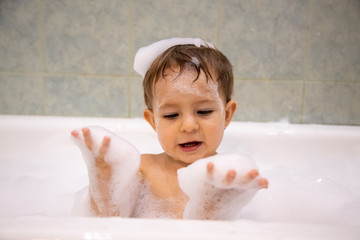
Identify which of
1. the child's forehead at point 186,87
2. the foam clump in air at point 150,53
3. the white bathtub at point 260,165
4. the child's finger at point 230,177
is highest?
the foam clump in air at point 150,53

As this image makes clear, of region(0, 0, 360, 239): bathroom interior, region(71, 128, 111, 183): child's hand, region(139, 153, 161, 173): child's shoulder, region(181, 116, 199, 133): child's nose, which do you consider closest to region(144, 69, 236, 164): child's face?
region(181, 116, 199, 133): child's nose

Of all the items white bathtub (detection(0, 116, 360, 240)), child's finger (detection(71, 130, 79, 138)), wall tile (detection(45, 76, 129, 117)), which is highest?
child's finger (detection(71, 130, 79, 138))

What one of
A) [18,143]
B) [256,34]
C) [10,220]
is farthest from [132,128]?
[10,220]

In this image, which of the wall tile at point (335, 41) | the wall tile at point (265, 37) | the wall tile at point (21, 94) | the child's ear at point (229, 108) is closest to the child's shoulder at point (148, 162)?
the child's ear at point (229, 108)

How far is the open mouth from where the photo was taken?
0.87 m

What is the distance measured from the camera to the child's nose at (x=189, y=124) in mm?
805

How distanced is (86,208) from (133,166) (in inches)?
7.4

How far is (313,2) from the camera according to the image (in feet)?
4.79

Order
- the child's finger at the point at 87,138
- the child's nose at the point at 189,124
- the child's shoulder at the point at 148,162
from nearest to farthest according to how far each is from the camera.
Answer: the child's finger at the point at 87,138 < the child's nose at the point at 189,124 < the child's shoulder at the point at 148,162

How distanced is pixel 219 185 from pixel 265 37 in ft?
3.59

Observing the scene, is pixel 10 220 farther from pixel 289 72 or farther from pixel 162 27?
pixel 289 72

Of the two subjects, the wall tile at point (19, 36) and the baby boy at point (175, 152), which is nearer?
the baby boy at point (175, 152)

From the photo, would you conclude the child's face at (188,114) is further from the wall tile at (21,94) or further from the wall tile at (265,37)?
the wall tile at (21,94)

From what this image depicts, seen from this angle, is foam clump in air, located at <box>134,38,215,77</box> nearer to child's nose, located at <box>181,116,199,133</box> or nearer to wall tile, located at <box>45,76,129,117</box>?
A: child's nose, located at <box>181,116,199,133</box>
